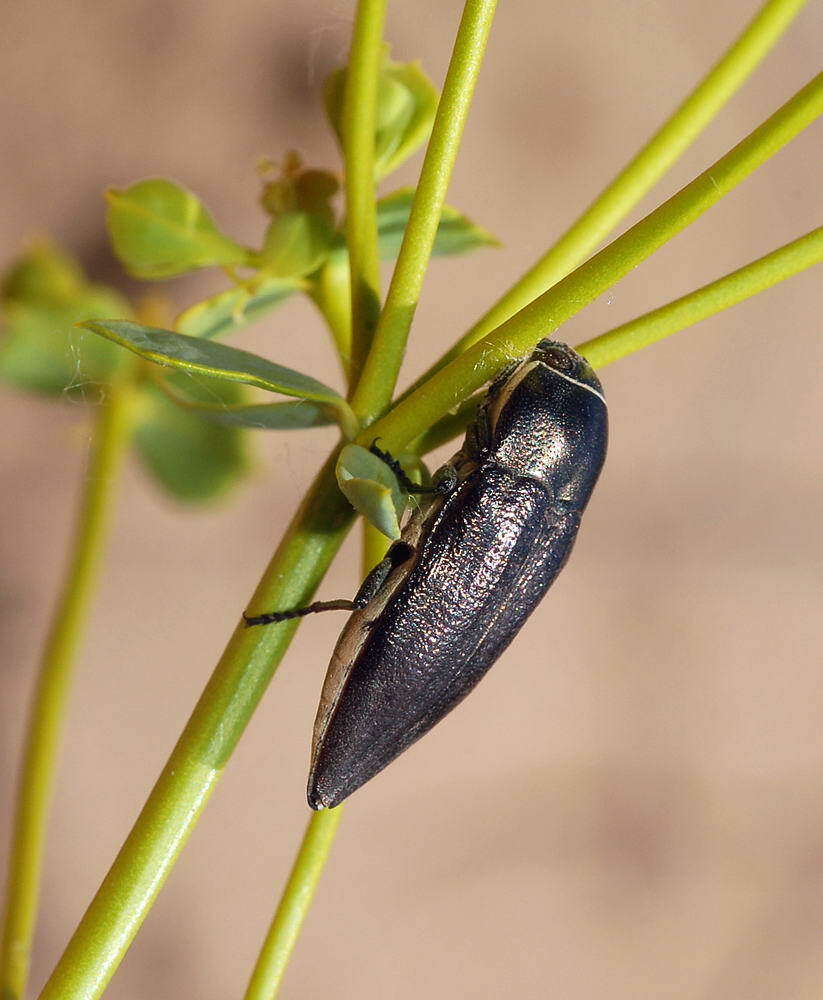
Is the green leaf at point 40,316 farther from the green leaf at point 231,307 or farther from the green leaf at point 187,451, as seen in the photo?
the green leaf at point 231,307

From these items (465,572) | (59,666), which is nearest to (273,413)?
(465,572)

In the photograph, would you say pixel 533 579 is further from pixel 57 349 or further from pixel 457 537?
pixel 57 349

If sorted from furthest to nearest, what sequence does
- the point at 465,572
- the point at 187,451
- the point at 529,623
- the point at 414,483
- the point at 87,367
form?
1. the point at 529,623
2. the point at 187,451
3. the point at 87,367
4. the point at 465,572
5. the point at 414,483

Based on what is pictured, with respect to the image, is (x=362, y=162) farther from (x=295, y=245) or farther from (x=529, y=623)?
(x=529, y=623)

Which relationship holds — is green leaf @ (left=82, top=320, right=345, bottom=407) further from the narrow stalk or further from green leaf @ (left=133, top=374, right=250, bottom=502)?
green leaf @ (left=133, top=374, right=250, bottom=502)

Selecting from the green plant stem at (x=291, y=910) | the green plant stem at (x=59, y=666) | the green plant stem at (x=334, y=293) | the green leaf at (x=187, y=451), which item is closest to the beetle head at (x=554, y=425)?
the green plant stem at (x=334, y=293)

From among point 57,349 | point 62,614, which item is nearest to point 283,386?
point 62,614

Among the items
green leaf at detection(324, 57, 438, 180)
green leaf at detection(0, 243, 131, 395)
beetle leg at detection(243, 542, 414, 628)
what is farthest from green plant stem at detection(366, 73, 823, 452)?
green leaf at detection(0, 243, 131, 395)
